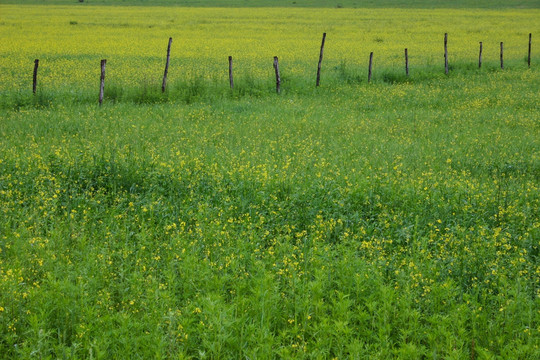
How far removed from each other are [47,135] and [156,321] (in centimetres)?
917

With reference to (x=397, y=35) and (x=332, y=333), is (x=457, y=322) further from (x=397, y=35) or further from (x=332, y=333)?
(x=397, y=35)

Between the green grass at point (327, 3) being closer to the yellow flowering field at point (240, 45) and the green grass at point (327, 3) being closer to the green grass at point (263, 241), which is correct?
the yellow flowering field at point (240, 45)

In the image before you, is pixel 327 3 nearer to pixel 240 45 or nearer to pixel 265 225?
pixel 240 45

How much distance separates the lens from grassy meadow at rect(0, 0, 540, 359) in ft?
17.5

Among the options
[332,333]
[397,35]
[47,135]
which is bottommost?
[332,333]

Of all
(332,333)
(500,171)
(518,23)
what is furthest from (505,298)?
(518,23)

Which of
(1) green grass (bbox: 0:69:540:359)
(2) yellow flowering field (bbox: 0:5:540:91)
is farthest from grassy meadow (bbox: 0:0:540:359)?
(2) yellow flowering field (bbox: 0:5:540:91)

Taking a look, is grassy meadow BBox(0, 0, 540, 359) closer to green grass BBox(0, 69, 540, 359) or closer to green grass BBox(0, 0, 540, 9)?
green grass BBox(0, 69, 540, 359)

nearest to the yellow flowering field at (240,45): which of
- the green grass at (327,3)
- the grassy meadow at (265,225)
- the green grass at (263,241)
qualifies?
the grassy meadow at (265,225)

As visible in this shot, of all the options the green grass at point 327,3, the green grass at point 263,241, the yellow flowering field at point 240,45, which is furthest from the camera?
the green grass at point 327,3

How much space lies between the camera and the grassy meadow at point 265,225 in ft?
17.5

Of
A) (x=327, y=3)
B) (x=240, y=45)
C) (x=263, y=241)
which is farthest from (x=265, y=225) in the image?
(x=327, y=3)

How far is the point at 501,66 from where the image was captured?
29.4m

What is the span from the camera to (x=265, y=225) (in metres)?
8.20
